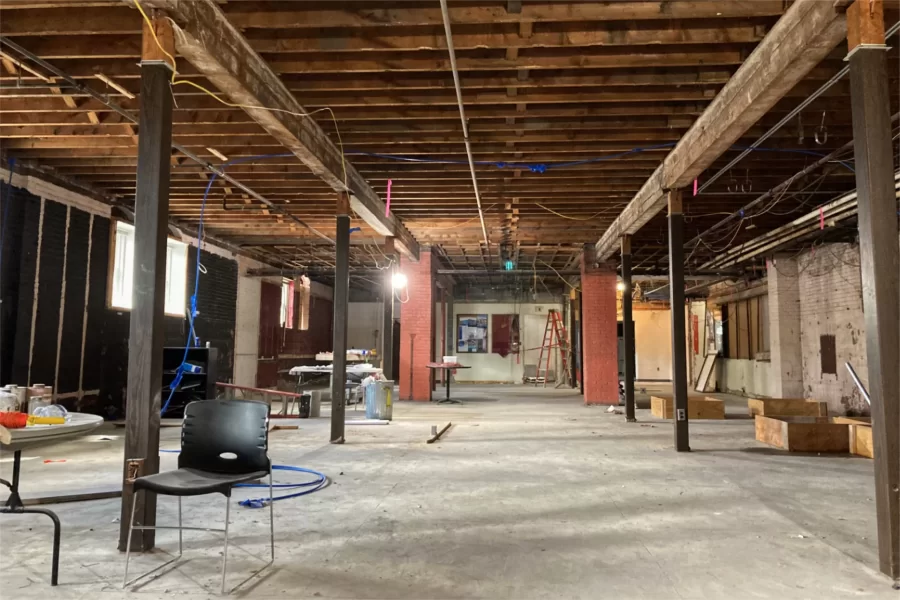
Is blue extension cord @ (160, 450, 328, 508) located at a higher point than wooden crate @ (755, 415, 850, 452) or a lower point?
lower

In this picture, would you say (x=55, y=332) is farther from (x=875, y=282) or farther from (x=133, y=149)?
(x=875, y=282)

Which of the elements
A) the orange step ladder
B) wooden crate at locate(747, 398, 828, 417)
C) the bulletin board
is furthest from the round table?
the bulletin board

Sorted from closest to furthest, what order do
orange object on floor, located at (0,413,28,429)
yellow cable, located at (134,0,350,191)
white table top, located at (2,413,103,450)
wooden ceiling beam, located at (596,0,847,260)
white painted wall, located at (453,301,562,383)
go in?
white table top, located at (2,413,103,450) < orange object on floor, located at (0,413,28,429) < yellow cable, located at (134,0,350,191) < wooden ceiling beam, located at (596,0,847,260) < white painted wall, located at (453,301,562,383)

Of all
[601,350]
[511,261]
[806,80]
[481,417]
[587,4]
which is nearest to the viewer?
[587,4]

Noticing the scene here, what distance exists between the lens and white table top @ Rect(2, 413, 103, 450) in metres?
2.71

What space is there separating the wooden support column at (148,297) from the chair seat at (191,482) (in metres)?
0.31

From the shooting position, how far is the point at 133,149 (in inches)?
269

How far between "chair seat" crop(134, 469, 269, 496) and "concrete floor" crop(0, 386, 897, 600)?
44 centimetres

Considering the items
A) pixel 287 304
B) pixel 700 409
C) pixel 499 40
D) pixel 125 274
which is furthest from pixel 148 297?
pixel 287 304

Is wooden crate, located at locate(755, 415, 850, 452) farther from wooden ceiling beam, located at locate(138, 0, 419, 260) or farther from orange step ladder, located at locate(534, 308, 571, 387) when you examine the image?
orange step ladder, located at locate(534, 308, 571, 387)

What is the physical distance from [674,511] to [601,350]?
8.15 m

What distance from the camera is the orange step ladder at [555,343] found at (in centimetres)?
1800

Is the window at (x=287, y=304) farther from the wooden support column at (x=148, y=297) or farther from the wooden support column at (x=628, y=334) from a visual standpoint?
the wooden support column at (x=148, y=297)

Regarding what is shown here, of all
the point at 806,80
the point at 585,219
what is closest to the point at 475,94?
the point at 806,80
